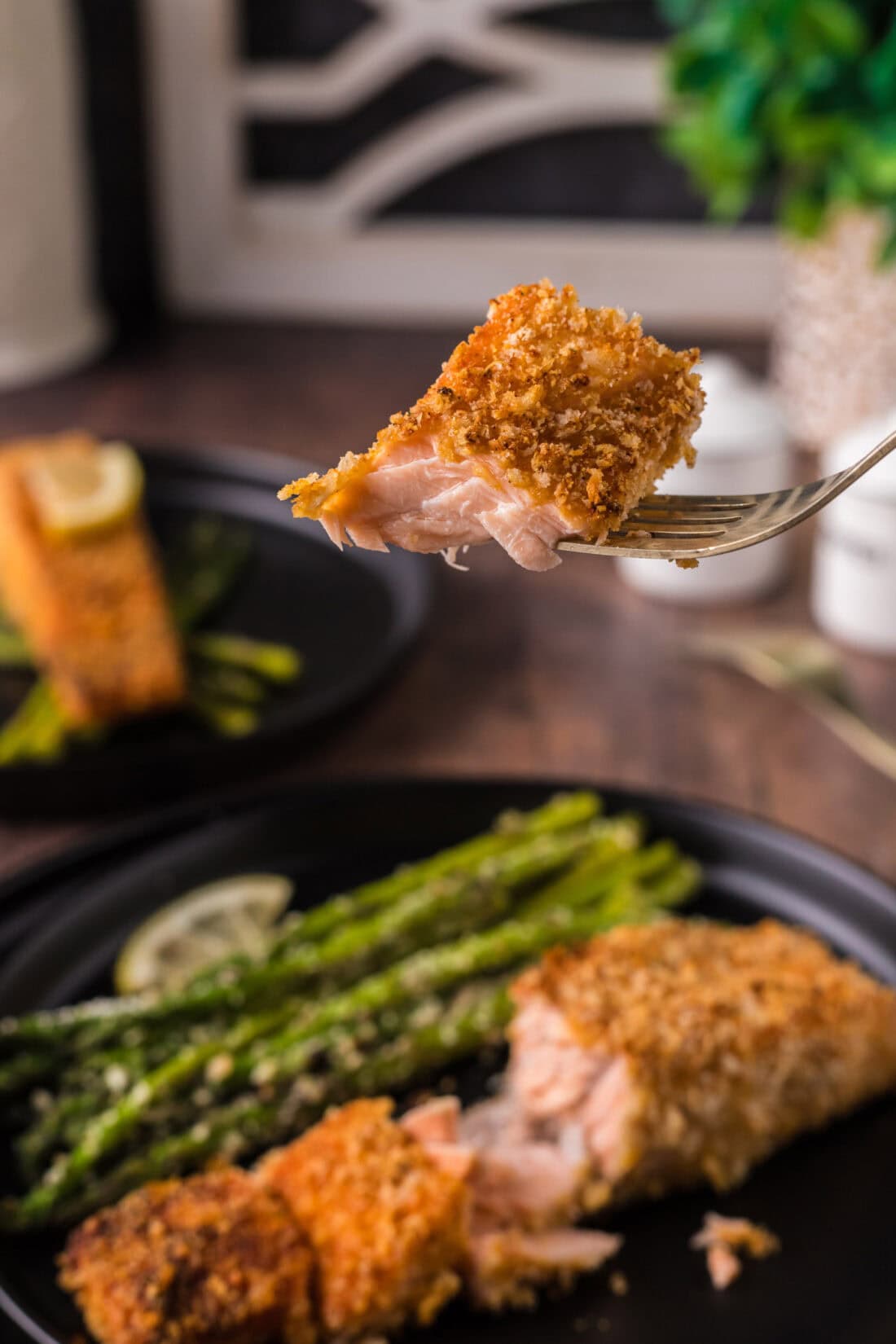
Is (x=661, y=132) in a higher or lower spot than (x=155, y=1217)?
higher

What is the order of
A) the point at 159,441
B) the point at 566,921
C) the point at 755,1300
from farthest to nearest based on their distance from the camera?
the point at 159,441, the point at 566,921, the point at 755,1300

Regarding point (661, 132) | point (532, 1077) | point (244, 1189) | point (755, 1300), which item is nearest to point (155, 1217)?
point (244, 1189)

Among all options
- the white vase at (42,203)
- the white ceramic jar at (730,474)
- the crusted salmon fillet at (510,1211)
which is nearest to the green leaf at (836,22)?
the white ceramic jar at (730,474)

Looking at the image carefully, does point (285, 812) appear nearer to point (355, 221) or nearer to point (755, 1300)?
point (755, 1300)

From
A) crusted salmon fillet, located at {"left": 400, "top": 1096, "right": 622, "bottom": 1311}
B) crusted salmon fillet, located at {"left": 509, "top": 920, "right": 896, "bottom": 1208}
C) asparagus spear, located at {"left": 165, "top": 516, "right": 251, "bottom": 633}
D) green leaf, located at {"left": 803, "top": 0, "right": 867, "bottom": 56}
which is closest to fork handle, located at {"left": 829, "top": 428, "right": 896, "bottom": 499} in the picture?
crusted salmon fillet, located at {"left": 509, "top": 920, "right": 896, "bottom": 1208}

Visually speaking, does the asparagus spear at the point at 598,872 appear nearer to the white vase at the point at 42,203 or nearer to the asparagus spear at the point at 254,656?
the asparagus spear at the point at 254,656

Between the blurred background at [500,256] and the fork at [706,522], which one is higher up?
the fork at [706,522]
